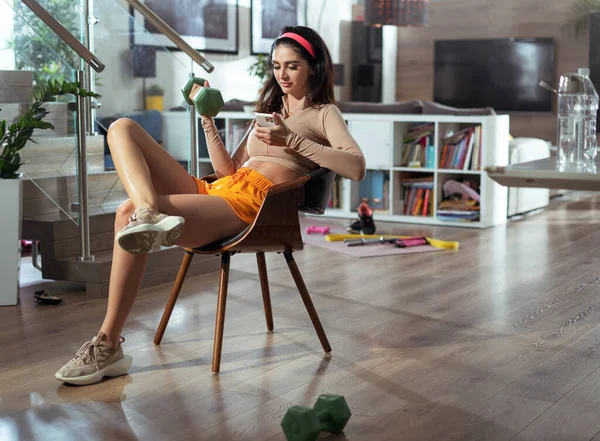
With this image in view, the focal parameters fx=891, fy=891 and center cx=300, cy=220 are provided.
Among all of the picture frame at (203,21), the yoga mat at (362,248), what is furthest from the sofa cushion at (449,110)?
the picture frame at (203,21)

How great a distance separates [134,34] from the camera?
4.59 m

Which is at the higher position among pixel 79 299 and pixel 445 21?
pixel 445 21

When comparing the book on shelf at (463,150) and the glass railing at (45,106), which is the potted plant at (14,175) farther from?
the book on shelf at (463,150)

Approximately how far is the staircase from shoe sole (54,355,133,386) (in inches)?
46.9

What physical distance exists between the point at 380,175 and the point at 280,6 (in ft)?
9.92

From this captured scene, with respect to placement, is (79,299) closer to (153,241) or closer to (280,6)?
(153,241)

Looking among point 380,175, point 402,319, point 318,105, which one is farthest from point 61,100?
point 380,175

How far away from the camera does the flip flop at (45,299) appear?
3.69 meters

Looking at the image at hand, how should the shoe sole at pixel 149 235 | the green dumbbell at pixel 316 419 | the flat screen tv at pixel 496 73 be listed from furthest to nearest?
the flat screen tv at pixel 496 73
the shoe sole at pixel 149 235
the green dumbbell at pixel 316 419

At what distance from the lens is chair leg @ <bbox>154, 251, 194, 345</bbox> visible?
9.85 feet

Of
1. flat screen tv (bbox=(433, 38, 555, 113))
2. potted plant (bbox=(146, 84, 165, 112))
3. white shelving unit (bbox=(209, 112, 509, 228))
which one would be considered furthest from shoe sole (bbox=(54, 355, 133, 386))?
flat screen tv (bbox=(433, 38, 555, 113))

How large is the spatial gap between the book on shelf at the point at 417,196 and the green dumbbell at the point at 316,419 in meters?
4.34

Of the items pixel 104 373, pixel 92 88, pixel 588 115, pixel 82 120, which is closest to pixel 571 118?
pixel 588 115

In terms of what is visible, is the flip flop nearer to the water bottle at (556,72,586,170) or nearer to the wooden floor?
the wooden floor
